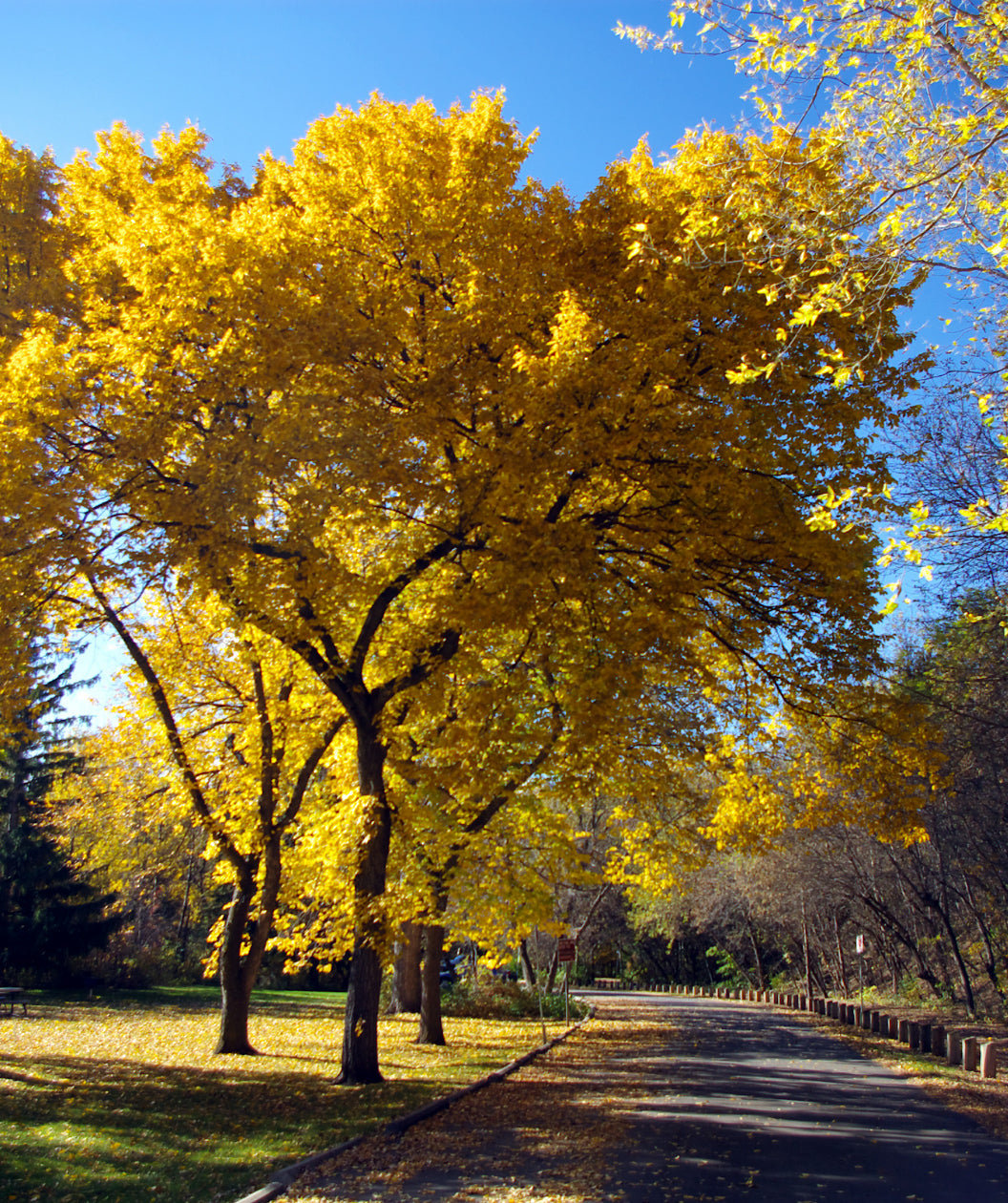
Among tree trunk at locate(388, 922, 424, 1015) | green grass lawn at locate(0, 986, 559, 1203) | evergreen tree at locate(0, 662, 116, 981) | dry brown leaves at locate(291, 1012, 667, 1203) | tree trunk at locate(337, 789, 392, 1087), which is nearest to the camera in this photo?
dry brown leaves at locate(291, 1012, 667, 1203)

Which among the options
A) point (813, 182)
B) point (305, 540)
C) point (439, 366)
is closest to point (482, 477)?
point (439, 366)

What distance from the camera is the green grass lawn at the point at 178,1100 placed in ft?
23.2

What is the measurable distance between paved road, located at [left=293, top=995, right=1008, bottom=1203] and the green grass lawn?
849 millimetres

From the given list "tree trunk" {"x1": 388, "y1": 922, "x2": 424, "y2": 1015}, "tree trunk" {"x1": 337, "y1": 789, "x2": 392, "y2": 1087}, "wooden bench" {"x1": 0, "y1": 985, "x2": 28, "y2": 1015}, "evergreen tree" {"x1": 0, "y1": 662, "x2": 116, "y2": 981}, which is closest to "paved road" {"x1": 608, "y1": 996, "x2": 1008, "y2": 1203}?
"tree trunk" {"x1": 337, "y1": 789, "x2": 392, "y2": 1087}

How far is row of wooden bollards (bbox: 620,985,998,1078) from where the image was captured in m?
14.6

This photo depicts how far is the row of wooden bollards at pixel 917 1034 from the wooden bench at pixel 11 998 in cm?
1892

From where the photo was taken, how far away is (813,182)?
8.16 m

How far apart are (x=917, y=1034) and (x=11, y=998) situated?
2006cm

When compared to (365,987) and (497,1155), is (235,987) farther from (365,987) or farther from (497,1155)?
(497,1155)

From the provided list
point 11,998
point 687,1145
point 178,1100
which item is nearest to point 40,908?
point 11,998

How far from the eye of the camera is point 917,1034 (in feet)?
59.4

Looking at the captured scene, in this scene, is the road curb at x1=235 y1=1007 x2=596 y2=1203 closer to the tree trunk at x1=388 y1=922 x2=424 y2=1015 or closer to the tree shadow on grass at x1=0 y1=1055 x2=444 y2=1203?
the tree shadow on grass at x1=0 y1=1055 x2=444 y2=1203

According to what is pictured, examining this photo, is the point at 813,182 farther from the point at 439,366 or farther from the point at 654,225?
the point at 439,366

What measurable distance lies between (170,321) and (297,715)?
762 centimetres
